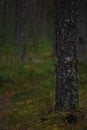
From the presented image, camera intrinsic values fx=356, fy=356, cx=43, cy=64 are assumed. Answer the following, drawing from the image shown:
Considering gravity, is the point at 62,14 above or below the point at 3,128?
above

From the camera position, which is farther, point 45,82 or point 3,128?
point 45,82

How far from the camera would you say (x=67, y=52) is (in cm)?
899

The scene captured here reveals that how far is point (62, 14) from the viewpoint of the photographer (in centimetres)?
901

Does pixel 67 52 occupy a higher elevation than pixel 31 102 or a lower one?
higher

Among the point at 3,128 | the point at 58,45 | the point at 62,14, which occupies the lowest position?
the point at 3,128

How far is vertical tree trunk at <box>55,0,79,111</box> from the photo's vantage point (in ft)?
29.5

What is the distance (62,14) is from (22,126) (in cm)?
310

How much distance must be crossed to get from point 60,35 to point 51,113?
2.06 m

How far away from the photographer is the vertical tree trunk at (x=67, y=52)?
899 cm

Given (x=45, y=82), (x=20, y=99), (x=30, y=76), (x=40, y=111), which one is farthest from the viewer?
(x=30, y=76)

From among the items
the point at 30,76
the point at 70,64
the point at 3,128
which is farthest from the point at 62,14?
the point at 30,76

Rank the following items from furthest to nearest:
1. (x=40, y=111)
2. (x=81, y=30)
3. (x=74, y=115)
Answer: (x=81, y=30) < (x=40, y=111) < (x=74, y=115)

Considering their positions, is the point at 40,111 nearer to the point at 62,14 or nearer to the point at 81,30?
the point at 62,14

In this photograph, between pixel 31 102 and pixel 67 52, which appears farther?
pixel 31 102
